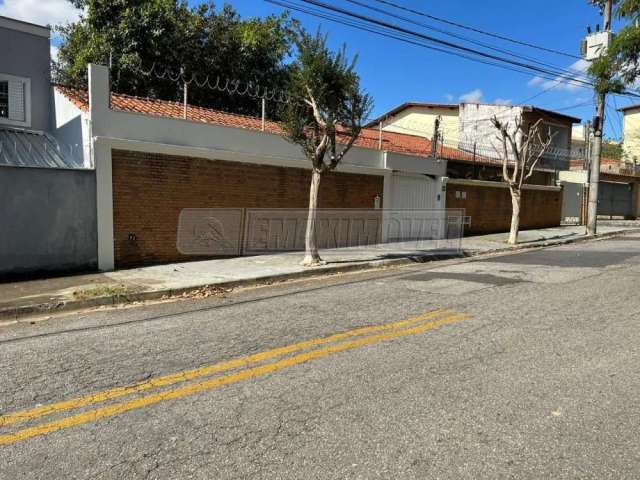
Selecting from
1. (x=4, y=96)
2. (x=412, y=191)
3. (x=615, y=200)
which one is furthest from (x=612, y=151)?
(x=4, y=96)

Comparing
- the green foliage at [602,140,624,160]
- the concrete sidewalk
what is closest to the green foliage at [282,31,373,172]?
the concrete sidewalk

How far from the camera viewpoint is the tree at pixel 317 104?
10336 millimetres

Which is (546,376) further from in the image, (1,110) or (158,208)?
(1,110)

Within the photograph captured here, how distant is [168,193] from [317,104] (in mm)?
3737

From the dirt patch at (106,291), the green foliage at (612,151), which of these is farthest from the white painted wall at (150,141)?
the green foliage at (612,151)

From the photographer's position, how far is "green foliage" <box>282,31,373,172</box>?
33.9 ft

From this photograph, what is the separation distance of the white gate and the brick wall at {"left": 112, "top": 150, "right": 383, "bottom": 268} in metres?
4.35

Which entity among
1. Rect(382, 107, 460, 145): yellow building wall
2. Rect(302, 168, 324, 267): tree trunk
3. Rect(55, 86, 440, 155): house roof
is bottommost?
Rect(302, 168, 324, 267): tree trunk

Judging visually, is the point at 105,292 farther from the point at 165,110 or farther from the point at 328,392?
the point at 165,110

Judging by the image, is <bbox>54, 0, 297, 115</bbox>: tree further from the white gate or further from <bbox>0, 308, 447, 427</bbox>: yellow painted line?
<bbox>0, 308, 447, 427</bbox>: yellow painted line

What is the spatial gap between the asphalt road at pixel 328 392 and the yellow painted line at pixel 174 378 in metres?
0.02

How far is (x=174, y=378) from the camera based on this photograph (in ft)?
13.9

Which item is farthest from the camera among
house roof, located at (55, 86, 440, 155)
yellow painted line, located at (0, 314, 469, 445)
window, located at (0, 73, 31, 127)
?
window, located at (0, 73, 31, 127)

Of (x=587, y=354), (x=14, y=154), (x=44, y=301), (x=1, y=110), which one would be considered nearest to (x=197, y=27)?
(x=1, y=110)
